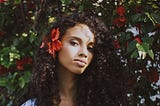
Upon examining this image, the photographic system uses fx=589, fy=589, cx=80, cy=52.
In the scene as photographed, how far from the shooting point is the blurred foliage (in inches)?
120

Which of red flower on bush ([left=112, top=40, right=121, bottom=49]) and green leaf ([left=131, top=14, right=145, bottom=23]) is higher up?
green leaf ([left=131, top=14, right=145, bottom=23])

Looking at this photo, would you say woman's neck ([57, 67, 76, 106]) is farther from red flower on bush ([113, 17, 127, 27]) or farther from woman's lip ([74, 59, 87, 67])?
red flower on bush ([113, 17, 127, 27])

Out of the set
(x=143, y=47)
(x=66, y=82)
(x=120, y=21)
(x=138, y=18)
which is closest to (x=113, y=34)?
(x=120, y=21)

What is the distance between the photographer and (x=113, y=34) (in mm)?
3205

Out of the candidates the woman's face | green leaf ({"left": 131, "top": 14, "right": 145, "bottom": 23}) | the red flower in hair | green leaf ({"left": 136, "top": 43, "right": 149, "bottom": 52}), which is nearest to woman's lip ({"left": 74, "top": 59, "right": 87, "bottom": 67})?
the woman's face

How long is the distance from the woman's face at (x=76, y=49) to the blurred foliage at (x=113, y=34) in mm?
247

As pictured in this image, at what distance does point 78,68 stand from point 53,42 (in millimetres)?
179

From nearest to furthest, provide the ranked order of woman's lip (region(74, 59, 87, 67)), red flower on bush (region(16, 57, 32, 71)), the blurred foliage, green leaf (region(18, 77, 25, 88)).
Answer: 1. woman's lip (region(74, 59, 87, 67))
2. the blurred foliage
3. green leaf (region(18, 77, 25, 88))
4. red flower on bush (region(16, 57, 32, 71))

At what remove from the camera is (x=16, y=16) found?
3.81 meters

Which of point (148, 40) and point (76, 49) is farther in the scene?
point (148, 40)

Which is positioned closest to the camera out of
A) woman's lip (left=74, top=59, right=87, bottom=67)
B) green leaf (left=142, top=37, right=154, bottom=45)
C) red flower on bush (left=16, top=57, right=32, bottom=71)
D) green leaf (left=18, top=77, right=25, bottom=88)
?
woman's lip (left=74, top=59, right=87, bottom=67)

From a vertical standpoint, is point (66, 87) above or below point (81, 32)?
below

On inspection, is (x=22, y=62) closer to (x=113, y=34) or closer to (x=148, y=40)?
(x=113, y=34)

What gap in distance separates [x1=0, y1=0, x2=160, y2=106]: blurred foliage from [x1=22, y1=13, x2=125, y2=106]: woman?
160 mm
